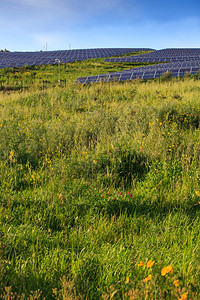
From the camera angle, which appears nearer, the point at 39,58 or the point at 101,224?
the point at 101,224

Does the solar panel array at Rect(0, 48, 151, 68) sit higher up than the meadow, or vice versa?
the solar panel array at Rect(0, 48, 151, 68)

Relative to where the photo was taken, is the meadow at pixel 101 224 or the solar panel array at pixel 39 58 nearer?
the meadow at pixel 101 224

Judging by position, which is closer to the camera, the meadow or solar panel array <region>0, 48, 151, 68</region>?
the meadow

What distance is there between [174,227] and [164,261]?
0.63 metres

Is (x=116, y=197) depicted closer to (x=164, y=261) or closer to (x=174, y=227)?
(x=174, y=227)

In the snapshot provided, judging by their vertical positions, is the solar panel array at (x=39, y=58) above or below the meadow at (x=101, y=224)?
above

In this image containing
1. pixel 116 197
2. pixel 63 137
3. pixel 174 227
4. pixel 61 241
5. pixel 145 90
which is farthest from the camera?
pixel 145 90

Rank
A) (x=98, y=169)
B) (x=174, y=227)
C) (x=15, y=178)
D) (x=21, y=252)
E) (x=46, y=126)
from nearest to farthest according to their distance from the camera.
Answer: (x=21, y=252)
(x=174, y=227)
(x=15, y=178)
(x=98, y=169)
(x=46, y=126)

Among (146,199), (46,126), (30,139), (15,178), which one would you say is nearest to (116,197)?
(146,199)

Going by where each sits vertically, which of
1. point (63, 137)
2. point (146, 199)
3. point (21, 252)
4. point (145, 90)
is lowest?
point (21, 252)

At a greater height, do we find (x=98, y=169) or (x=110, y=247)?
(x=98, y=169)

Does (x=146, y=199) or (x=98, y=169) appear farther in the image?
(x=98, y=169)

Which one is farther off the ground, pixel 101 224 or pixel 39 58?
pixel 39 58

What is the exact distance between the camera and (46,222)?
2566 millimetres
